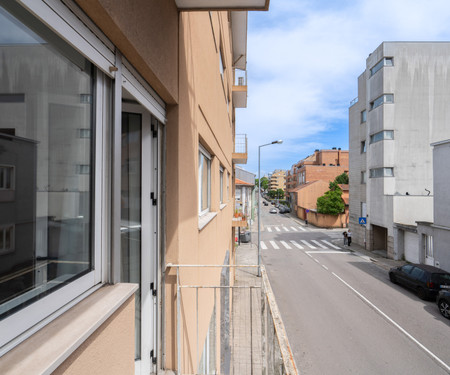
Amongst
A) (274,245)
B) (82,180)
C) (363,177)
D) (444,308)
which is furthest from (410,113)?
(82,180)

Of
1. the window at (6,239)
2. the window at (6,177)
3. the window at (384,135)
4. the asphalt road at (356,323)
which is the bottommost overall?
the asphalt road at (356,323)

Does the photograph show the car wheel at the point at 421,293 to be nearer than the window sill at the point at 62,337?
No

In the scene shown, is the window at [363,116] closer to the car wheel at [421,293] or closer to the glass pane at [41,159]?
the car wheel at [421,293]

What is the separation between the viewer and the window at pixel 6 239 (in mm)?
934

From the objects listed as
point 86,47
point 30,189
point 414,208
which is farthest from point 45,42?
point 414,208

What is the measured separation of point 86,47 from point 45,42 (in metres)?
0.23

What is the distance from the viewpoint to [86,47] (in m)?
1.33

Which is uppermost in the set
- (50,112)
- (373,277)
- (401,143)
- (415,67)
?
(415,67)

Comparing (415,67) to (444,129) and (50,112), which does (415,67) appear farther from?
(50,112)

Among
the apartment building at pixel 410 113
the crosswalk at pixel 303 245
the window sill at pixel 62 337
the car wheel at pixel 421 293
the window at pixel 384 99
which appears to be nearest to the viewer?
the window sill at pixel 62 337

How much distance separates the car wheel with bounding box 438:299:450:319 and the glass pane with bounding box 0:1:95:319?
1416 cm

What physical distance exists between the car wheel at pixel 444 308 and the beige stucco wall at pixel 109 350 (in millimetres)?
13733

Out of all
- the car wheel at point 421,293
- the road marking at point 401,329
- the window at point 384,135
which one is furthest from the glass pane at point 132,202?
the window at point 384,135

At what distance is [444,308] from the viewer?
11094mm
